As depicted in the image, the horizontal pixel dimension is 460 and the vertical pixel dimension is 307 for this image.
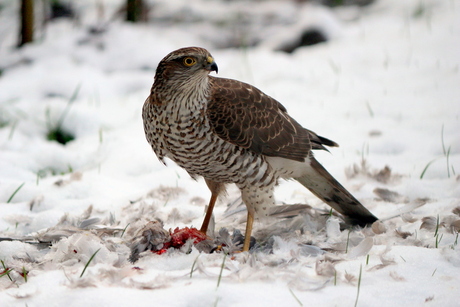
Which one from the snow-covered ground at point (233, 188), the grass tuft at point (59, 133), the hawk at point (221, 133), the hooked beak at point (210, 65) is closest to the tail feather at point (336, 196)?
the hawk at point (221, 133)

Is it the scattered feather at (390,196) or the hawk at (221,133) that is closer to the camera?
the hawk at (221,133)

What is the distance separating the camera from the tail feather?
3.81 metres

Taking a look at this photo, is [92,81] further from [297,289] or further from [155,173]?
[297,289]

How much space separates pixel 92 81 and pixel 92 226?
335cm

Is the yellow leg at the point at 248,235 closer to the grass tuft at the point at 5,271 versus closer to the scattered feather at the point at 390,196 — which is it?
the scattered feather at the point at 390,196

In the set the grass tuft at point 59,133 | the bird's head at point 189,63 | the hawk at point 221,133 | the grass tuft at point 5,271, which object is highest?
the bird's head at point 189,63

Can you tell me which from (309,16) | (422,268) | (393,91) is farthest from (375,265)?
(309,16)

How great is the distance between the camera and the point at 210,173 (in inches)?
137

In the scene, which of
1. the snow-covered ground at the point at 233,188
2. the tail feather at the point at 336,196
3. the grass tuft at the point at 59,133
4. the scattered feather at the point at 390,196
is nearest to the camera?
the snow-covered ground at the point at 233,188

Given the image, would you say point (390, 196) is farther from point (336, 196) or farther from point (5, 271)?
point (5, 271)

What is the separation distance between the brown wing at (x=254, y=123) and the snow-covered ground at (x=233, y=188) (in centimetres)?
49

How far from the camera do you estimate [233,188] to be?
15.8ft

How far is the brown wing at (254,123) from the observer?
3.40 metres

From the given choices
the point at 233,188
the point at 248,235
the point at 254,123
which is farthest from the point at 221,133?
the point at 233,188
